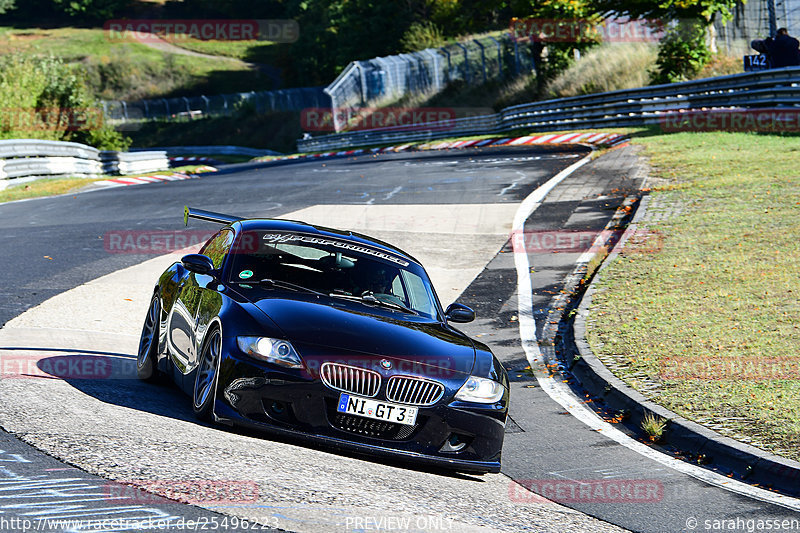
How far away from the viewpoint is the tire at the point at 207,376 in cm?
658

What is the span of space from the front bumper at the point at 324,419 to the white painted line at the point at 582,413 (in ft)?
5.85

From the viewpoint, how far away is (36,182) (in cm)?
3048

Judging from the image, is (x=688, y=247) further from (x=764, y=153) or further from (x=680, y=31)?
(x=680, y=31)

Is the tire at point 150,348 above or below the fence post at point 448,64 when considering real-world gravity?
below

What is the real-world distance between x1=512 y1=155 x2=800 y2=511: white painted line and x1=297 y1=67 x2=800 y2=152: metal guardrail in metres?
13.7

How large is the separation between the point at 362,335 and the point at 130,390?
2.24 m

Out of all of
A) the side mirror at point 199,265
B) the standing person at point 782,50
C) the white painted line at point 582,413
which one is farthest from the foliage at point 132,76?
the side mirror at point 199,265

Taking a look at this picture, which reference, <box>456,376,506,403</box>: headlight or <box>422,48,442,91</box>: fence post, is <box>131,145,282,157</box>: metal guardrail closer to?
<box>422,48,442,91</box>: fence post

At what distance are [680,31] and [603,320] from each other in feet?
93.1

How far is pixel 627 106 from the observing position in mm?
34281

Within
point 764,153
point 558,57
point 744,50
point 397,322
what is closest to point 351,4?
point 558,57

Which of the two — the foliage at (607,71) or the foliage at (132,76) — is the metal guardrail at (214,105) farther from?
the foliage at (607,71)

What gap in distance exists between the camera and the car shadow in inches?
260

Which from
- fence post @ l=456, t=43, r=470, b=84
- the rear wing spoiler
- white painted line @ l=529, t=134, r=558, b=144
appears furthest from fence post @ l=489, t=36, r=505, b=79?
the rear wing spoiler
